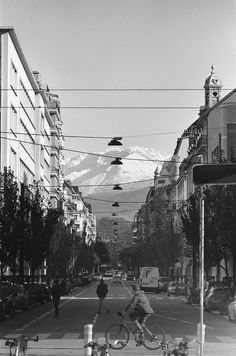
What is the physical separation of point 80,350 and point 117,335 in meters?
1.98

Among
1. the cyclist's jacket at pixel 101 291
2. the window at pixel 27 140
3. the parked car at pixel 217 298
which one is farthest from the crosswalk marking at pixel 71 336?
the window at pixel 27 140

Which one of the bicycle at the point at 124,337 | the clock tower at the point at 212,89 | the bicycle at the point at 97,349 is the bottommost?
the bicycle at the point at 124,337

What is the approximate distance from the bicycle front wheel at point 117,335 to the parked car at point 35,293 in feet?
96.1

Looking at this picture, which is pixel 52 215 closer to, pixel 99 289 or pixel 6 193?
pixel 6 193

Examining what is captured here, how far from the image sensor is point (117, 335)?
896 inches

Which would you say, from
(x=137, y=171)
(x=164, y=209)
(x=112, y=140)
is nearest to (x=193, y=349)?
(x=112, y=140)

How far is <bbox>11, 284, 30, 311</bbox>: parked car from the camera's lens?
144 ft

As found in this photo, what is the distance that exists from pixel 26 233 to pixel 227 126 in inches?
1320

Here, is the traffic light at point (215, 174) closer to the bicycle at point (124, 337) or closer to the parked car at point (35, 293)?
the bicycle at point (124, 337)

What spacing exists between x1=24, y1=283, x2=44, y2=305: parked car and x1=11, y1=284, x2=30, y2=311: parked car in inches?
186

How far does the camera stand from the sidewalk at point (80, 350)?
66.4ft

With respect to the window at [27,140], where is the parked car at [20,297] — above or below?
below

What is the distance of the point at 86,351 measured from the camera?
53.6 ft

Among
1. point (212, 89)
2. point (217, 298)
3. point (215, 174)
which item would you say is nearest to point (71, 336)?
point (215, 174)
